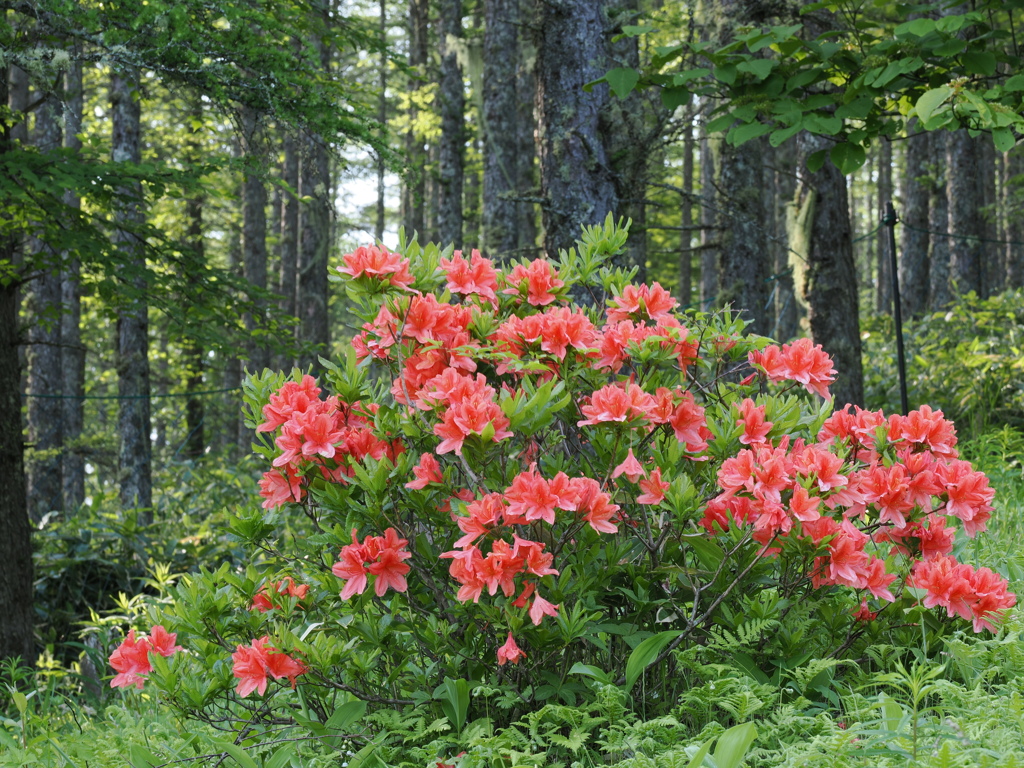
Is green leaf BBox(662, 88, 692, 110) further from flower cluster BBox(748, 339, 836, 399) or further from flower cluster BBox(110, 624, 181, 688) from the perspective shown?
flower cluster BBox(110, 624, 181, 688)

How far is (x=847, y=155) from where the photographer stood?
3793 millimetres

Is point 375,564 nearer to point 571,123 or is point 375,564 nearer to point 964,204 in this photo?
point 571,123

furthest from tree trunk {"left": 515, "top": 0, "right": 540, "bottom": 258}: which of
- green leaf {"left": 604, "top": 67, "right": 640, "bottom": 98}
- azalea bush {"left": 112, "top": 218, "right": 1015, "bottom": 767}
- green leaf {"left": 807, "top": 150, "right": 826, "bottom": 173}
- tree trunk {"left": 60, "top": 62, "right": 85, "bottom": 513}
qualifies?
azalea bush {"left": 112, "top": 218, "right": 1015, "bottom": 767}

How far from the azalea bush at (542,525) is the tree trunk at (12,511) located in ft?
10.9

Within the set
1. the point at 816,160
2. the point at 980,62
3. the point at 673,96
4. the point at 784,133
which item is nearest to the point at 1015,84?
the point at 980,62

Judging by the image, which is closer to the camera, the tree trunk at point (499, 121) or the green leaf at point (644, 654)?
the green leaf at point (644, 654)

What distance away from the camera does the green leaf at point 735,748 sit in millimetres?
1652

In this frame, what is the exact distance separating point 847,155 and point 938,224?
12389 mm

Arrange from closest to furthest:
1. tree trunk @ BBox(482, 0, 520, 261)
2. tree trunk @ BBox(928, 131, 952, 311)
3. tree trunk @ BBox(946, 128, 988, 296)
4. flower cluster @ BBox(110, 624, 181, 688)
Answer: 1. flower cluster @ BBox(110, 624, 181, 688)
2. tree trunk @ BBox(482, 0, 520, 261)
3. tree trunk @ BBox(946, 128, 988, 296)
4. tree trunk @ BBox(928, 131, 952, 311)

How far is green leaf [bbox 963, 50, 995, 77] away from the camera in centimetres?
347

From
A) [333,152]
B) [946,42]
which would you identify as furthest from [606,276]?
[333,152]

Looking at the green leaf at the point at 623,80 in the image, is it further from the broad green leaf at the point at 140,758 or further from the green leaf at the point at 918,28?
the broad green leaf at the point at 140,758

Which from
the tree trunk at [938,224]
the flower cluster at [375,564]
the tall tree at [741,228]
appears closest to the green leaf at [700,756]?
the flower cluster at [375,564]

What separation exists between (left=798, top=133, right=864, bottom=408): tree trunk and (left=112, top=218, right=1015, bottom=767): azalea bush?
3865 millimetres
